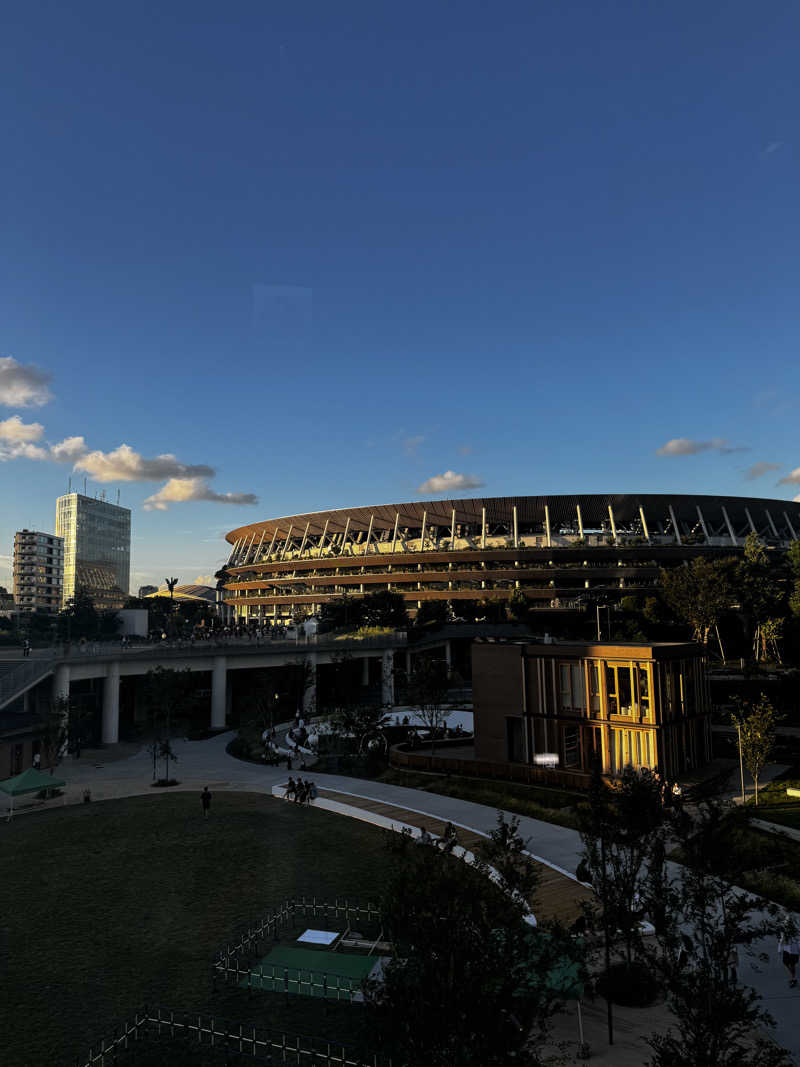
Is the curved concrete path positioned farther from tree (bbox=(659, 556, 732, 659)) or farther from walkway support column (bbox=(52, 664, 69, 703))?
tree (bbox=(659, 556, 732, 659))

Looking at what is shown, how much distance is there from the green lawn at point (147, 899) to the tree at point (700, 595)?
165ft

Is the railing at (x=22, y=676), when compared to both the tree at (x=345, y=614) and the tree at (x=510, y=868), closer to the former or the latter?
the tree at (x=510, y=868)

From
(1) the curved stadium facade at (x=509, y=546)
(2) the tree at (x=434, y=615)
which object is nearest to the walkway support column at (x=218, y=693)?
(2) the tree at (x=434, y=615)

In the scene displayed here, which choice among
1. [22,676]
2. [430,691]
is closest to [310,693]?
[430,691]

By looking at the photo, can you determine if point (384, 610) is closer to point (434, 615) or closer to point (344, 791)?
point (434, 615)

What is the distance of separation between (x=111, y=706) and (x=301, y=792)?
26.8 metres

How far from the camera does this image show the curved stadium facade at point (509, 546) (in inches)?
4321

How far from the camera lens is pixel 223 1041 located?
45.9ft

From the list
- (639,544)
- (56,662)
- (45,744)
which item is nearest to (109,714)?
(56,662)

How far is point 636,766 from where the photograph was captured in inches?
1268

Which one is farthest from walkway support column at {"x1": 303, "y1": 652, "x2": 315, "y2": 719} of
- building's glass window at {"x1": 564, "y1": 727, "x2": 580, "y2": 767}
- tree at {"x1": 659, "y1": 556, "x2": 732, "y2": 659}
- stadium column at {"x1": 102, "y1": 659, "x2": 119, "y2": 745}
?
tree at {"x1": 659, "y1": 556, "x2": 732, "y2": 659}

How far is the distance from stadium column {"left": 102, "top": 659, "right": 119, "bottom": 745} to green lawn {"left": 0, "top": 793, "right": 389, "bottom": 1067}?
19.7 m

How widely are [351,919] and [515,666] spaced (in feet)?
62.8

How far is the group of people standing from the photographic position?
3303cm
